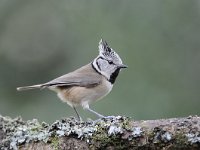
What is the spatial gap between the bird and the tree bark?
1190mm

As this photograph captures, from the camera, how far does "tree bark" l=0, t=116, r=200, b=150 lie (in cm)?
271

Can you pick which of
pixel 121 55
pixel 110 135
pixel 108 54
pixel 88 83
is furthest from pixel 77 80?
pixel 110 135

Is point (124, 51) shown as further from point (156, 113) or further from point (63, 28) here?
point (63, 28)

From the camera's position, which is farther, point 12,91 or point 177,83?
point 12,91

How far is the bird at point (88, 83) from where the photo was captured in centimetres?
444

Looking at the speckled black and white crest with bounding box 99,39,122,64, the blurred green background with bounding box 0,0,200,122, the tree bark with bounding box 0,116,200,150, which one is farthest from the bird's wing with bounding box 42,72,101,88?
the tree bark with bounding box 0,116,200,150

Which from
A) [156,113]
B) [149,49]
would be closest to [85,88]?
Result: [156,113]

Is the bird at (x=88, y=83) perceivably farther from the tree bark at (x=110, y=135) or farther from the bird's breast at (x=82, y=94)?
the tree bark at (x=110, y=135)

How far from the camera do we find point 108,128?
2.86 meters

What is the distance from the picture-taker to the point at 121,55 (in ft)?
16.9

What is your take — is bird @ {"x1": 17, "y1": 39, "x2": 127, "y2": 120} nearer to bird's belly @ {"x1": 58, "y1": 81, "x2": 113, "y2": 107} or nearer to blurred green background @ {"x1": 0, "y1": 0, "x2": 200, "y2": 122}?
bird's belly @ {"x1": 58, "y1": 81, "x2": 113, "y2": 107}

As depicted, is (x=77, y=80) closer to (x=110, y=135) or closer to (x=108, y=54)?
(x=108, y=54)

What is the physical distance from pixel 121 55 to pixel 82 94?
847mm

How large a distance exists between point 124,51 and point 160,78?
1.45ft
